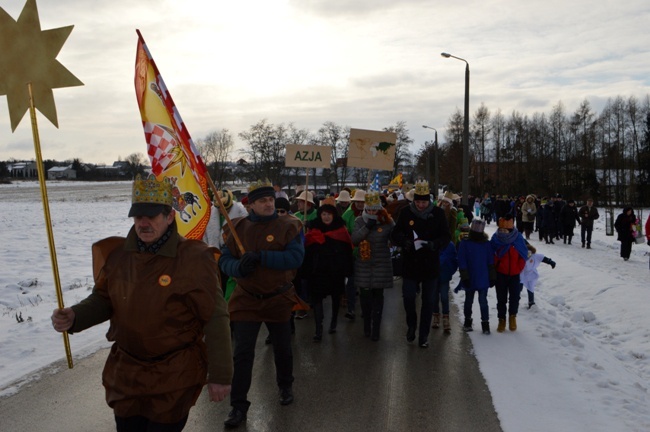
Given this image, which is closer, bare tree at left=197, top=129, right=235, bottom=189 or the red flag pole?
the red flag pole

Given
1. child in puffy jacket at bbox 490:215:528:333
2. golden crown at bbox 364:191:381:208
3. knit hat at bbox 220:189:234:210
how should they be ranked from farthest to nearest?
child in puffy jacket at bbox 490:215:528:333, golden crown at bbox 364:191:381:208, knit hat at bbox 220:189:234:210

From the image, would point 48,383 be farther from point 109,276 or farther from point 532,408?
point 532,408

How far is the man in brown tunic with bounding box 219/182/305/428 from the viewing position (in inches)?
191

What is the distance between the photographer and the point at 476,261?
7887 mm

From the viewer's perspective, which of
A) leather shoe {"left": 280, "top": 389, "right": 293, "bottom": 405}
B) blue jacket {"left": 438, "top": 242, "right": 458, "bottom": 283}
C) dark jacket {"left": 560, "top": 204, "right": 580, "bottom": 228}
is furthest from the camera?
dark jacket {"left": 560, "top": 204, "right": 580, "bottom": 228}

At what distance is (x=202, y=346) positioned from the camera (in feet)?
10.6

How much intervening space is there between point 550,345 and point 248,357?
4214 mm

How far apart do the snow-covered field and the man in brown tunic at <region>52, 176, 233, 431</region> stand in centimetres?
290

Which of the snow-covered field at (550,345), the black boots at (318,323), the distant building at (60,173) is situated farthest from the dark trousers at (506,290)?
the distant building at (60,173)

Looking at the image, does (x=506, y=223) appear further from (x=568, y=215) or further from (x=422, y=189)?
(x=568, y=215)

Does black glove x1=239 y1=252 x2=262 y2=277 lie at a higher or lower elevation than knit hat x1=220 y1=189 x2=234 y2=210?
lower

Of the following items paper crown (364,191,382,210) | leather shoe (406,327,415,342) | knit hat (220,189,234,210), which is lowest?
leather shoe (406,327,415,342)

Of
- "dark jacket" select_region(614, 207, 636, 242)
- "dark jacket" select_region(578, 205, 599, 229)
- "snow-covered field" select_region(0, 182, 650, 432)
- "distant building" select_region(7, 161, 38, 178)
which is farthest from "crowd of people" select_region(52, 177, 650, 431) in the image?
"distant building" select_region(7, 161, 38, 178)

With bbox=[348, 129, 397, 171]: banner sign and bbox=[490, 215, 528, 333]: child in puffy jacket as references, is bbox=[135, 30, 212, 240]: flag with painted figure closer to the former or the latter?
bbox=[490, 215, 528, 333]: child in puffy jacket
